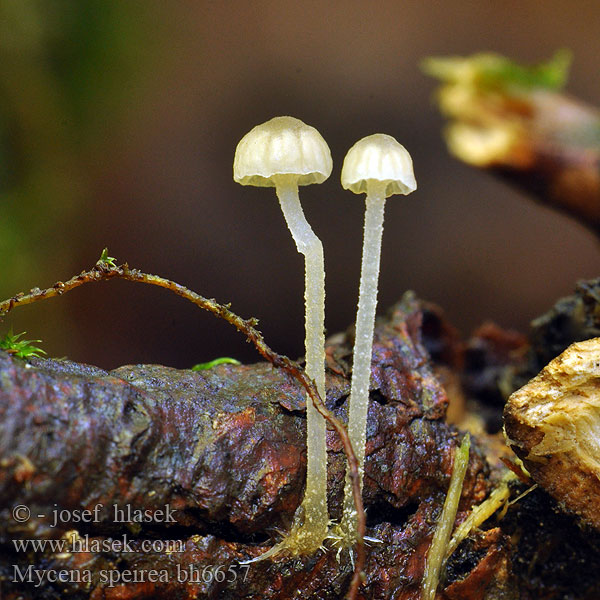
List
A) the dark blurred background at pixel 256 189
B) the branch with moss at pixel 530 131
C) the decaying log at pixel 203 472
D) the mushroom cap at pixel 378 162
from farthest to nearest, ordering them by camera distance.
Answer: the dark blurred background at pixel 256 189 → the branch with moss at pixel 530 131 → the mushroom cap at pixel 378 162 → the decaying log at pixel 203 472

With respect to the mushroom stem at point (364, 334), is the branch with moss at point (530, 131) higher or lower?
higher

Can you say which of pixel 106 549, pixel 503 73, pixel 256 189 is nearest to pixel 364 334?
pixel 106 549

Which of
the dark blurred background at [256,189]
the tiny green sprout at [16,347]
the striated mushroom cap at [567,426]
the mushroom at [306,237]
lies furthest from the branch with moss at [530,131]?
the tiny green sprout at [16,347]

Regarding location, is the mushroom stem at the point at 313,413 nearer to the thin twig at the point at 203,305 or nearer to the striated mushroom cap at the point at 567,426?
the thin twig at the point at 203,305

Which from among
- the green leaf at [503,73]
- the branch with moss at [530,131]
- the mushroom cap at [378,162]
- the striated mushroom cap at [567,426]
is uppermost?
the green leaf at [503,73]

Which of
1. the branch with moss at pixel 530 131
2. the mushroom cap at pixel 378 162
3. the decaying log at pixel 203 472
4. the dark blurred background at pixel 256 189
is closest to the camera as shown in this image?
the decaying log at pixel 203 472

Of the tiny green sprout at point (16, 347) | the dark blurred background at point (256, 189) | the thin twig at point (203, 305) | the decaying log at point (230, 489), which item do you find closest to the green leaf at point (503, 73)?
the dark blurred background at point (256, 189)

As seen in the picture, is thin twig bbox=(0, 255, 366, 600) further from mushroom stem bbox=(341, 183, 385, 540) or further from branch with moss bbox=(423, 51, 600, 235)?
branch with moss bbox=(423, 51, 600, 235)

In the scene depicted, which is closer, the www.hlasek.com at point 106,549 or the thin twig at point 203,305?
the www.hlasek.com at point 106,549
